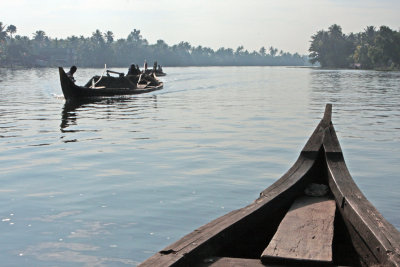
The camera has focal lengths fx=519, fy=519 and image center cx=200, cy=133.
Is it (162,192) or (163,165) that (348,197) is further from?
(163,165)

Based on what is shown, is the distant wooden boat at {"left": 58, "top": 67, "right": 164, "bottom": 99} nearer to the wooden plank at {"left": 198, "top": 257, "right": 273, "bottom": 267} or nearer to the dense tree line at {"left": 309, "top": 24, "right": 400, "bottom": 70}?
the wooden plank at {"left": 198, "top": 257, "right": 273, "bottom": 267}

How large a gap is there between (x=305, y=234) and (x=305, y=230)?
0.35 ft

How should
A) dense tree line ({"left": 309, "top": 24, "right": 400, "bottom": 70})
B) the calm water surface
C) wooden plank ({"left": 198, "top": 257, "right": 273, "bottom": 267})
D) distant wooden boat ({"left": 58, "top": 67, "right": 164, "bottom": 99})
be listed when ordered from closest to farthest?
wooden plank ({"left": 198, "top": 257, "right": 273, "bottom": 267}) → the calm water surface → distant wooden boat ({"left": 58, "top": 67, "right": 164, "bottom": 99}) → dense tree line ({"left": 309, "top": 24, "right": 400, "bottom": 70})

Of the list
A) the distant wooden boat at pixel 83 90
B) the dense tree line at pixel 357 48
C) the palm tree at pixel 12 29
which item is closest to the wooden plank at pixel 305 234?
the distant wooden boat at pixel 83 90

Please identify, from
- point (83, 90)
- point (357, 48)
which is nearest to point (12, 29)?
point (357, 48)

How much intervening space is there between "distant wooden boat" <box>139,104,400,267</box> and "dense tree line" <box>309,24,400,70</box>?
103 meters

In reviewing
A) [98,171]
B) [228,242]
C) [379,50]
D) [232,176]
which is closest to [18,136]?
[98,171]

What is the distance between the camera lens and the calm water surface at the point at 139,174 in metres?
5.11

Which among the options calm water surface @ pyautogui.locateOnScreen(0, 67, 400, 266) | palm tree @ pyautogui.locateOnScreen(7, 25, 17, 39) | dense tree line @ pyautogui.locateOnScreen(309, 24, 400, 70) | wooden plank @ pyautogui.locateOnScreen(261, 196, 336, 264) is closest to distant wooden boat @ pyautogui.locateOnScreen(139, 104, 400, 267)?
wooden plank @ pyautogui.locateOnScreen(261, 196, 336, 264)

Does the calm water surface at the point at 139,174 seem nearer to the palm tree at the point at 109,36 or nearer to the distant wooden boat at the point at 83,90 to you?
the distant wooden boat at the point at 83,90

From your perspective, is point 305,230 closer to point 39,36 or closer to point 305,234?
point 305,234

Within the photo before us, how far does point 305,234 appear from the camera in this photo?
370 cm

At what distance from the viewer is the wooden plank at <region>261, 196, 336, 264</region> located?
3236 millimetres

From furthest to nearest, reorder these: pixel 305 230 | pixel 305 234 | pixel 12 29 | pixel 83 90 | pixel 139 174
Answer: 1. pixel 12 29
2. pixel 83 90
3. pixel 139 174
4. pixel 305 230
5. pixel 305 234
